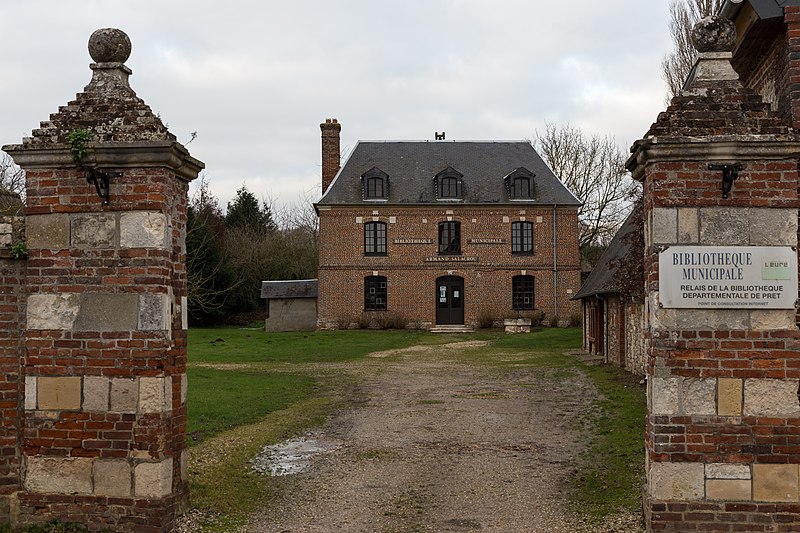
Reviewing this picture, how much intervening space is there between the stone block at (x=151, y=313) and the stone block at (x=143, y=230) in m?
0.40

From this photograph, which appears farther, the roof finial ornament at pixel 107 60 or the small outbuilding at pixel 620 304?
the small outbuilding at pixel 620 304

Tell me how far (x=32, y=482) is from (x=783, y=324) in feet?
19.6

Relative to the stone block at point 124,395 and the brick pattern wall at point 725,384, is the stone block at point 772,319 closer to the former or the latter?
the brick pattern wall at point 725,384

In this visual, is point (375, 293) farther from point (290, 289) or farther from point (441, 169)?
Result: point (441, 169)

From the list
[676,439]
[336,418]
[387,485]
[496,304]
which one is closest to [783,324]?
[676,439]

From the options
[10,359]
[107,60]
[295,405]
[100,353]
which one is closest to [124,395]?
[100,353]

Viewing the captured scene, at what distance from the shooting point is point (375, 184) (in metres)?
36.2

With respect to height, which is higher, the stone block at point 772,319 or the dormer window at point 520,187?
the dormer window at point 520,187

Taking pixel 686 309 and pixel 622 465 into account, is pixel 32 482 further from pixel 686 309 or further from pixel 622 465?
pixel 622 465

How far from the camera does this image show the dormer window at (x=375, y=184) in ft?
118

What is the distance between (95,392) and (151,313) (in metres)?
0.77

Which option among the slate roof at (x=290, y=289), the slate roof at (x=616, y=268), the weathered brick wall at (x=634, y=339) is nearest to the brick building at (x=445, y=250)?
the slate roof at (x=290, y=289)

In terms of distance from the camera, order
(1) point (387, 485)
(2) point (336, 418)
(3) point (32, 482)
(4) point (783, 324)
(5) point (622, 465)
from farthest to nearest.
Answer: (2) point (336, 418) → (5) point (622, 465) → (1) point (387, 485) → (3) point (32, 482) → (4) point (783, 324)

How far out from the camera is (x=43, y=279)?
20.9ft
